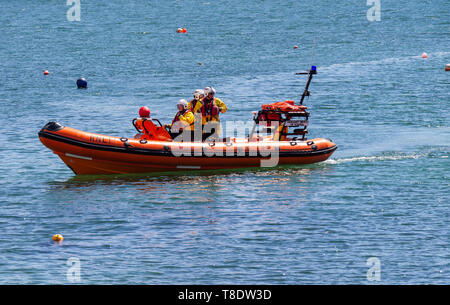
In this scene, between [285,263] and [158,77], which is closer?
[285,263]

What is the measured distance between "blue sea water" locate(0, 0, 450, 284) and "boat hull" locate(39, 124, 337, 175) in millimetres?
308

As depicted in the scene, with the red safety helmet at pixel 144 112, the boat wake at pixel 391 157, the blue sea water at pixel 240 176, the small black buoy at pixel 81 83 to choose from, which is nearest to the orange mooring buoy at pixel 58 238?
the blue sea water at pixel 240 176

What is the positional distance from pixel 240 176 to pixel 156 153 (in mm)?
2124

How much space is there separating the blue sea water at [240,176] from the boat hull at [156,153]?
308 millimetres

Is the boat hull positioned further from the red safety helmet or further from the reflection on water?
the red safety helmet

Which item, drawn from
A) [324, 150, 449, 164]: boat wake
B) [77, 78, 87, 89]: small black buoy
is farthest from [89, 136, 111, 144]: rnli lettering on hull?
[77, 78, 87, 89]: small black buoy

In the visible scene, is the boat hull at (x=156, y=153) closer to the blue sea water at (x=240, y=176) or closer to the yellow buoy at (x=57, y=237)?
the blue sea water at (x=240, y=176)

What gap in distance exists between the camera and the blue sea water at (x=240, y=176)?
13.6 m

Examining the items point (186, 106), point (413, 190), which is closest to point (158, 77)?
point (186, 106)

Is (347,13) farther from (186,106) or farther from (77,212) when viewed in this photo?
(77,212)

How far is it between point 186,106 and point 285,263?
6.79m

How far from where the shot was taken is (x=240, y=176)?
766 inches
